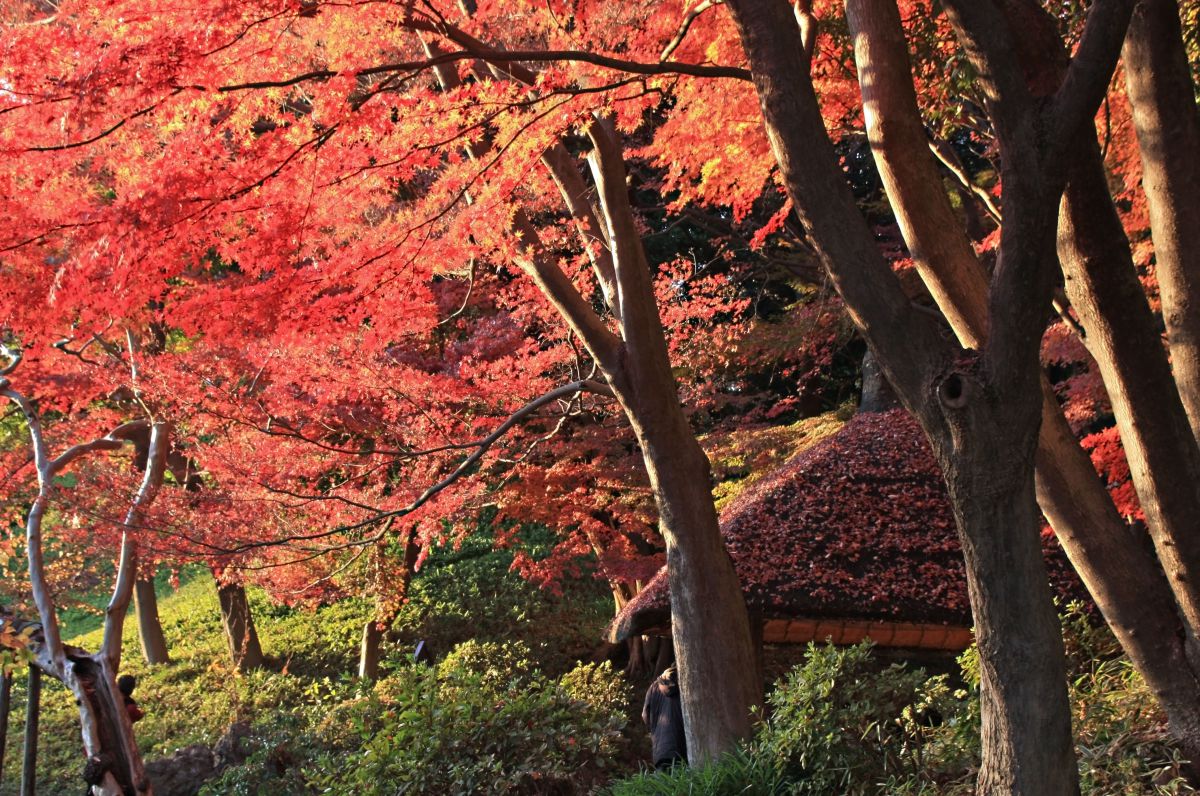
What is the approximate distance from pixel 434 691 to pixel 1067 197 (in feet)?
15.4

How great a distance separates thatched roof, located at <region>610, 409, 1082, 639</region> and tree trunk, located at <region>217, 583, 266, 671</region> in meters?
7.16

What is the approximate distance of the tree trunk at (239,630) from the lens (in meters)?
13.1

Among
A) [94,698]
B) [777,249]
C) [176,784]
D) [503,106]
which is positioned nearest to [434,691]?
[94,698]

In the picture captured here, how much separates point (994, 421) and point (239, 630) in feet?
39.7

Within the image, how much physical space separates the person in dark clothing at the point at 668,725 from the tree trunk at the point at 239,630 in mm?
8053

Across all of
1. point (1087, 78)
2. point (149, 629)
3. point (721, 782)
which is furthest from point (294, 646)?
point (1087, 78)

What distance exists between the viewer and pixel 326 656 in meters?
13.5

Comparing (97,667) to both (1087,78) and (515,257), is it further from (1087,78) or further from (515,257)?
(1087,78)

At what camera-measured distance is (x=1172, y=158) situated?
152 inches

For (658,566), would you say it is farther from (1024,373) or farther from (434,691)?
(1024,373)

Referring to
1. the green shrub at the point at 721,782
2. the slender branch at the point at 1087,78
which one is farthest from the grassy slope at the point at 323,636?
the slender branch at the point at 1087,78

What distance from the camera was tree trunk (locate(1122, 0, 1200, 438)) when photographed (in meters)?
3.83

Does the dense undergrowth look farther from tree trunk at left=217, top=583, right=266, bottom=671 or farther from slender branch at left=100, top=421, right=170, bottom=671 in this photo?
slender branch at left=100, top=421, right=170, bottom=671

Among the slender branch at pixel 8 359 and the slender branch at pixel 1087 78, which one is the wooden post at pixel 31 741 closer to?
the slender branch at pixel 8 359
